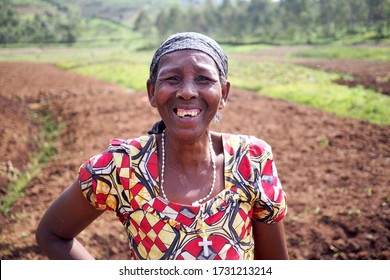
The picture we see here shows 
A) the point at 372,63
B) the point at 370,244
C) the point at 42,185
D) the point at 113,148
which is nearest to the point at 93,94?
the point at 42,185

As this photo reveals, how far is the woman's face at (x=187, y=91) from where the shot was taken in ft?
4.23

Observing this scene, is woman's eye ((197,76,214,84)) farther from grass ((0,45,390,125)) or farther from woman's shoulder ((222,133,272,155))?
grass ((0,45,390,125))

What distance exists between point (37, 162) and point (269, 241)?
5.28 metres

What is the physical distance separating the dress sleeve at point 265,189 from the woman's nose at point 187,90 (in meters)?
0.32

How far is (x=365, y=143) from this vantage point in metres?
5.25

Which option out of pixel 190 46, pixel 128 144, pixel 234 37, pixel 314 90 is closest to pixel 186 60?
pixel 190 46

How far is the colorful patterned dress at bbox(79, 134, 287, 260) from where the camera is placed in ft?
4.21

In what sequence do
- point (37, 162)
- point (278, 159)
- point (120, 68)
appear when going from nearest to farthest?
1. point (278, 159)
2. point (37, 162)
3. point (120, 68)

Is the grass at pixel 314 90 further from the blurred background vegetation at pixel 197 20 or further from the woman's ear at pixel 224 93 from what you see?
the woman's ear at pixel 224 93

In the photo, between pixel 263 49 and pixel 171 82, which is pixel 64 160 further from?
pixel 263 49

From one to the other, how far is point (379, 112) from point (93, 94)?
7893mm

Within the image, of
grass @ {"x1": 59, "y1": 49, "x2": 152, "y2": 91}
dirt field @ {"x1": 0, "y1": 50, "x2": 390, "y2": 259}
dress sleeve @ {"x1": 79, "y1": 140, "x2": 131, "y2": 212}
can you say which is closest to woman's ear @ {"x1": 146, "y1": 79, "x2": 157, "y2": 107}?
dress sleeve @ {"x1": 79, "y1": 140, "x2": 131, "y2": 212}

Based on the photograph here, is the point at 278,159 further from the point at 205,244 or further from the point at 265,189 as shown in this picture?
the point at 205,244

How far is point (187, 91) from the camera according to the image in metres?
1.27
